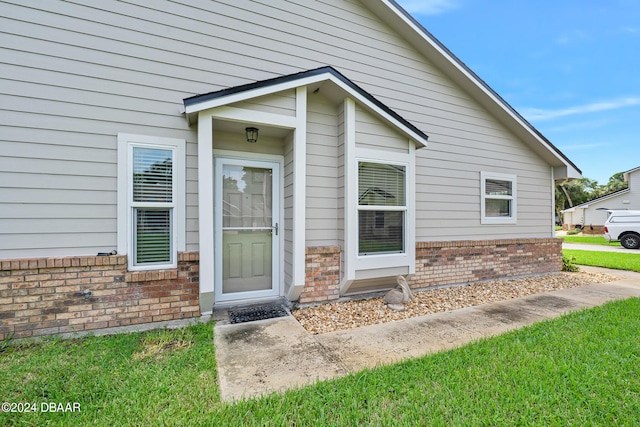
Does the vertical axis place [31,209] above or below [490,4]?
below

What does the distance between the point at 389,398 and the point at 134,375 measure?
7.13 feet

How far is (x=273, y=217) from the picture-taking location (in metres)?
4.60

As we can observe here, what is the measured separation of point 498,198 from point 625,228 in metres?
13.6

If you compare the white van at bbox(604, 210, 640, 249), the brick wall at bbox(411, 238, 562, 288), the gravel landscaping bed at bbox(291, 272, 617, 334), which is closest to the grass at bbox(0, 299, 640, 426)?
the gravel landscaping bed at bbox(291, 272, 617, 334)

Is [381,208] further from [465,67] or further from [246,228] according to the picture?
[465,67]

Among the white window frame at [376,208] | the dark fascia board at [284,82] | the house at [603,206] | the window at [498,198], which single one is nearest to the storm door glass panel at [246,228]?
the dark fascia board at [284,82]

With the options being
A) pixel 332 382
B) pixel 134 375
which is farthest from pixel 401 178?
pixel 134 375

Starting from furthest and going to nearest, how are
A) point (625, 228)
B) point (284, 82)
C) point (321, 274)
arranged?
point (625, 228) < point (321, 274) < point (284, 82)

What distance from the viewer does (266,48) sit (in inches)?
173

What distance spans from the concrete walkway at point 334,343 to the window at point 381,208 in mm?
1241

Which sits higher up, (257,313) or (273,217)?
(273,217)

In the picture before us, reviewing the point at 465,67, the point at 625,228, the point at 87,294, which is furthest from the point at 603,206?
the point at 87,294

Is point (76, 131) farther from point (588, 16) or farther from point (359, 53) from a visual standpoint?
point (588, 16)

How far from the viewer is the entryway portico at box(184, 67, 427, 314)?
143 inches
